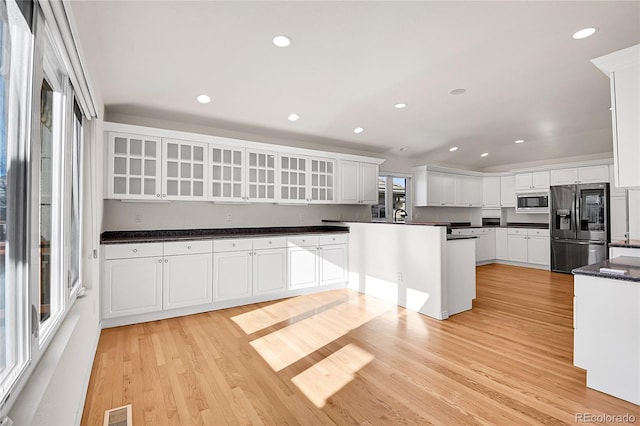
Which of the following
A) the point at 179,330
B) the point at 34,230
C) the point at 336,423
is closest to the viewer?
the point at 34,230

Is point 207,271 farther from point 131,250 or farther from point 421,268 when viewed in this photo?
point 421,268

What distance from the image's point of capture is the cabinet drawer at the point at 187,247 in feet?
11.6

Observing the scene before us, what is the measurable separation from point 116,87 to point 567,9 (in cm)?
412

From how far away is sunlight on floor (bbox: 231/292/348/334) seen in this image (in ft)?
11.0

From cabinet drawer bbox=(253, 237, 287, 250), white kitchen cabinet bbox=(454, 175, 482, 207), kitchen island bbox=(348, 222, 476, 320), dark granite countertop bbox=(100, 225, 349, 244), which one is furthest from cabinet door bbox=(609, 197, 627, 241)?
cabinet drawer bbox=(253, 237, 287, 250)

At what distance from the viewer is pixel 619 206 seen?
5.58 meters

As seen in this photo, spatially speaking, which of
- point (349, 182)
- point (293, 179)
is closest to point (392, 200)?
point (349, 182)

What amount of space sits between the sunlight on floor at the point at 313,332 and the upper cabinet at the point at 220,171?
1.90 metres

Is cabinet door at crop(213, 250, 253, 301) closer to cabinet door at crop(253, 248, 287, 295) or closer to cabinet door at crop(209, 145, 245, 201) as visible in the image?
cabinet door at crop(253, 248, 287, 295)

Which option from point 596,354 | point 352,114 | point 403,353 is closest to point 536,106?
point 352,114

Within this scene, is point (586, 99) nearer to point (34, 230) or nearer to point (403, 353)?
point (403, 353)

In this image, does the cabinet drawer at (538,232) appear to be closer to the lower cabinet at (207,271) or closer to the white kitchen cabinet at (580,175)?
the white kitchen cabinet at (580,175)

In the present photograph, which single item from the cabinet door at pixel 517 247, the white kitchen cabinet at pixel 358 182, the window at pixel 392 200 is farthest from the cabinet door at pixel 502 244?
the white kitchen cabinet at pixel 358 182

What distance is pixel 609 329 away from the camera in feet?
6.84
